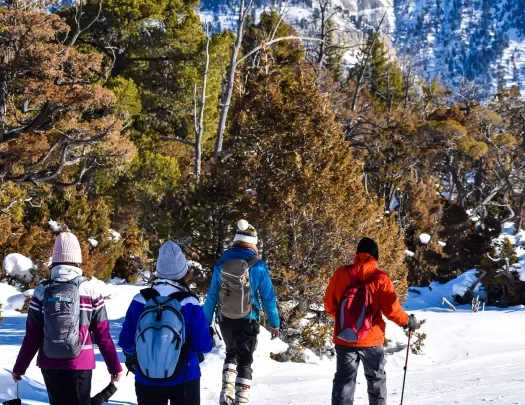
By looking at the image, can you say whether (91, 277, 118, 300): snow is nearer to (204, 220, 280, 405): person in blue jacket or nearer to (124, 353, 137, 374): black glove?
(204, 220, 280, 405): person in blue jacket

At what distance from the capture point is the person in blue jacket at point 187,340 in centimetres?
356

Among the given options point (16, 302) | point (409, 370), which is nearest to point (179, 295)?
point (409, 370)

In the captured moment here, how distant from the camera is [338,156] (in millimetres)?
9062

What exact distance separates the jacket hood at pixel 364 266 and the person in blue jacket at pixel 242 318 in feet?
3.14

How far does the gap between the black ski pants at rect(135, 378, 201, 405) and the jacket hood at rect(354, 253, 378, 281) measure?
5.76 ft

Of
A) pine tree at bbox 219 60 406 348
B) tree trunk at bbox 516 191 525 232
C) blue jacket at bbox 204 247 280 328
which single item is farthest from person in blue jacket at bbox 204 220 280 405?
tree trunk at bbox 516 191 525 232

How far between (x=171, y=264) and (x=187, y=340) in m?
0.42

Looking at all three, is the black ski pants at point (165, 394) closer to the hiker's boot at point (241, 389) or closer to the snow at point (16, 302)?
the hiker's boot at point (241, 389)

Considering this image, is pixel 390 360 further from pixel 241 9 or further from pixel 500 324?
pixel 241 9

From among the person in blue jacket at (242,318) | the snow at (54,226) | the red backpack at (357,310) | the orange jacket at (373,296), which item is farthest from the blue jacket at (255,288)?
the snow at (54,226)

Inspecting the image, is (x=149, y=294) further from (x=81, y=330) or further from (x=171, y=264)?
(x=81, y=330)

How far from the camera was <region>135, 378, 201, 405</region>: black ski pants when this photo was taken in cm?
356

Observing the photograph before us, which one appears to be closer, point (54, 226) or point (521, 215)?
point (54, 226)

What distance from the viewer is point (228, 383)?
5.76 meters
